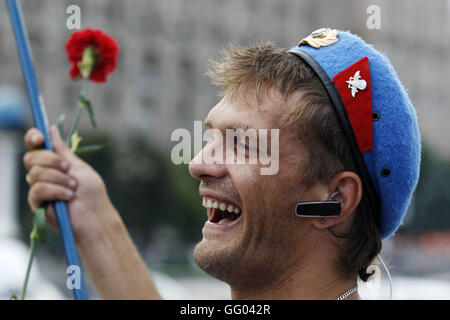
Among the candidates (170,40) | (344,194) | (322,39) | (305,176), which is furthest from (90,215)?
(170,40)

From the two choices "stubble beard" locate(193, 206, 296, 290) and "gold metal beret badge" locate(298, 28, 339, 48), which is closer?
"stubble beard" locate(193, 206, 296, 290)

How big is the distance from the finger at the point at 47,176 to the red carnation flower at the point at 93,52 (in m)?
0.35

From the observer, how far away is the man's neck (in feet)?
6.25

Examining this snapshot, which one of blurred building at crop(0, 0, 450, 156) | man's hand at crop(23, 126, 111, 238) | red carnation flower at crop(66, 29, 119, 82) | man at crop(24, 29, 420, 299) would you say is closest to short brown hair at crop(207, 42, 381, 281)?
man at crop(24, 29, 420, 299)

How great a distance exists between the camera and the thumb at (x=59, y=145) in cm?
194

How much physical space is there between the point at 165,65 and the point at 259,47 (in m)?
47.6

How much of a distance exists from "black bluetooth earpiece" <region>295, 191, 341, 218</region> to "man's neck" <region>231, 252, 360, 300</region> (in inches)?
6.1

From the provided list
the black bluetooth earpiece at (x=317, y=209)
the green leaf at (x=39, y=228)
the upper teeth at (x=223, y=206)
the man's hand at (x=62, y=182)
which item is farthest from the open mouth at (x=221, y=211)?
the green leaf at (x=39, y=228)

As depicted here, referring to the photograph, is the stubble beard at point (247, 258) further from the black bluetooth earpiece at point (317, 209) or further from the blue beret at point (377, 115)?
the blue beret at point (377, 115)

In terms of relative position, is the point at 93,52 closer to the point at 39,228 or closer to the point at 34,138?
the point at 34,138

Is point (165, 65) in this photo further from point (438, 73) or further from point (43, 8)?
point (438, 73)

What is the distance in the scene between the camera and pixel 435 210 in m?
43.5

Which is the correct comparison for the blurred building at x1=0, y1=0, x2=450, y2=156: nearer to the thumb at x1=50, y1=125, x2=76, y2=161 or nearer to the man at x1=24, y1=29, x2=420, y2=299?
the thumb at x1=50, y1=125, x2=76, y2=161

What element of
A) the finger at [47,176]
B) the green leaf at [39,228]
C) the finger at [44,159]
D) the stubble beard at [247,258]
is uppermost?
Answer: the finger at [44,159]
